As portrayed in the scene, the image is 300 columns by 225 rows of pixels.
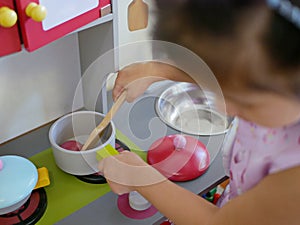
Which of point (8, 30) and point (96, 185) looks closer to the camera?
point (8, 30)

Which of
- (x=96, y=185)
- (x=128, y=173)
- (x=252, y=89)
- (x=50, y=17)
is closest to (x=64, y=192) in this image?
(x=96, y=185)

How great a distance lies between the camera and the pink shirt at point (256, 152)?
0.47 m

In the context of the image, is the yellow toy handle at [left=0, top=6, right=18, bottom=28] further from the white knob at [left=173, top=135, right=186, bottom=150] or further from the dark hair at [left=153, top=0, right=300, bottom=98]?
the white knob at [left=173, top=135, right=186, bottom=150]

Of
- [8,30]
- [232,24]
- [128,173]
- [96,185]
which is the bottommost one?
[96,185]

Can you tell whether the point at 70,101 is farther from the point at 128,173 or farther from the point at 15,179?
the point at 128,173

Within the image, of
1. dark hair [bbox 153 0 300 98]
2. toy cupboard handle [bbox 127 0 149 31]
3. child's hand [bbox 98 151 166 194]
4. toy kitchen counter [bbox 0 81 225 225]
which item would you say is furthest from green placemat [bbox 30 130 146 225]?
dark hair [bbox 153 0 300 98]

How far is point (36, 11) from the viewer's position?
1.85ft

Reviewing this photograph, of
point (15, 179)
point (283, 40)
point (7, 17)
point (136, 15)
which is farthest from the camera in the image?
point (136, 15)

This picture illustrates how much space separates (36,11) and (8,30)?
0.05 metres

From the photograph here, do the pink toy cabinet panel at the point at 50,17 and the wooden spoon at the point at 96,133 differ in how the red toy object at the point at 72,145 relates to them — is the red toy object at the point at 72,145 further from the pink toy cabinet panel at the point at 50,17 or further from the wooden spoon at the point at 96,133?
A: the pink toy cabinet panel at the point at 50,17

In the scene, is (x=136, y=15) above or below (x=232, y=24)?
below

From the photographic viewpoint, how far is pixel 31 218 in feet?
2.55

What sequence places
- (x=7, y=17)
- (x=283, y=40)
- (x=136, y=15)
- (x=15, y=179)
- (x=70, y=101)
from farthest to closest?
(x=70, y=101) → (x=136, y=15) → (x=15, y=179) → (x=7, y=17) → (x=283, y=40)

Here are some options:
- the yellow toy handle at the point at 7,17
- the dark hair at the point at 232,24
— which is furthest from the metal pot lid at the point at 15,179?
the dark hair at the point at 232,24
